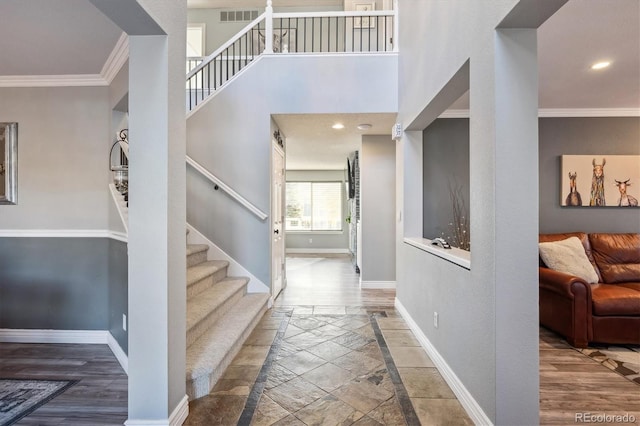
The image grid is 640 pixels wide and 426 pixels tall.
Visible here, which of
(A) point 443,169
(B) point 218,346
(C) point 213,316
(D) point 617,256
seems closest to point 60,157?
(C) point 213,316

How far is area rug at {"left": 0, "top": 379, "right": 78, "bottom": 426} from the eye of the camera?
1.89 m

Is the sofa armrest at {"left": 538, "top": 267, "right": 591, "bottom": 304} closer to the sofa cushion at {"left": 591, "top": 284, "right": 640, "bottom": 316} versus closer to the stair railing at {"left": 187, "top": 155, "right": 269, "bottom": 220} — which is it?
the sofa cushion at {"left": 591, "top": 284, "right": 640, "bottom": 316}

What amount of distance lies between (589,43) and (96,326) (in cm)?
480

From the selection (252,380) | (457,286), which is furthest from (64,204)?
(457,286)

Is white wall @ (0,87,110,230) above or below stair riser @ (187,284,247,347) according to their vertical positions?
above

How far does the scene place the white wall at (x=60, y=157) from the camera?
2.89 m

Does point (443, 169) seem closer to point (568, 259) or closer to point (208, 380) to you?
point (568, 259)

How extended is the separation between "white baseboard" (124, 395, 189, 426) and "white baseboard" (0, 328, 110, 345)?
4.87 feet

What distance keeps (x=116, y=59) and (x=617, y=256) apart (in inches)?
205

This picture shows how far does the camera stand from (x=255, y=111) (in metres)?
3.97

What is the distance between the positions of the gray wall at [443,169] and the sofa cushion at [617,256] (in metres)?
1.48

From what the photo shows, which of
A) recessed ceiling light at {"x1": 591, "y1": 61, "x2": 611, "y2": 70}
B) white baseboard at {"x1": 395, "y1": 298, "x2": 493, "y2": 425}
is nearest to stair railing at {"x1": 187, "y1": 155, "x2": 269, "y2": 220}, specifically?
white baseboard at {"x1": 395, "y1": 298, "x2": 493, "y2": 425}

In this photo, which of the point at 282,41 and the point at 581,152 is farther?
the point at 282,41

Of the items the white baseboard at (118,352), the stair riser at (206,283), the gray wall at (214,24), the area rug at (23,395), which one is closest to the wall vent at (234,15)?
the gray wall at (214,24)
